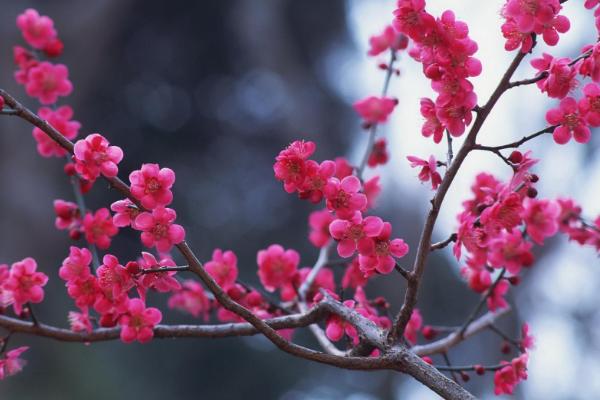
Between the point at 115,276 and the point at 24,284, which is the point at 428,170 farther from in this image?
the point at 24,284

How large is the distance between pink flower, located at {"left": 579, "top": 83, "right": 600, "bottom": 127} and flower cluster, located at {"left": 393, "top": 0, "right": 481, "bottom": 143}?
0.66 feet

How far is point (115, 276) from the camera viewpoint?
3.24ft

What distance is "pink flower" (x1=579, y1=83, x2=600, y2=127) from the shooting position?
1003 millimetres

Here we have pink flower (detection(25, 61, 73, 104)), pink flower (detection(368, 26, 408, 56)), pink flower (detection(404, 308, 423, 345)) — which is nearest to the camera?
pink flower (detection(404, 308, 423, 345))

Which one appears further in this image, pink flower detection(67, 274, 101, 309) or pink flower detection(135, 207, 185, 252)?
pink flower detection(67, 274, 101, 309)

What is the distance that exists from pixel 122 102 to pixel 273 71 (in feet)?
4.17

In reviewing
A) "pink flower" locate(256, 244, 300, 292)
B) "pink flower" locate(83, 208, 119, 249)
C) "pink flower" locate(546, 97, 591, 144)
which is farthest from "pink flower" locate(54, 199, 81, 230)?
"pink flower" locate(546, 97, 591, 144)

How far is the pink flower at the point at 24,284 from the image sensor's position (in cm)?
121

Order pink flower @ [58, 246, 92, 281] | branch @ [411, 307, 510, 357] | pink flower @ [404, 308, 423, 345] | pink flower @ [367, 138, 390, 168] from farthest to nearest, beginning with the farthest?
1. pink flower @ [367, 138, 390, 168]
2. pink flower @ [404, 308, 423, 345]
3. branch @ [411, 307, 510, 357]
4. pink flower @ [58, 246, 92, 281]

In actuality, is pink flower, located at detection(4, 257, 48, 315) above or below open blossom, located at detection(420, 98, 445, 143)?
below

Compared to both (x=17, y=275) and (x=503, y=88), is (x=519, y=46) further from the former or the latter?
(x=17, y=275)

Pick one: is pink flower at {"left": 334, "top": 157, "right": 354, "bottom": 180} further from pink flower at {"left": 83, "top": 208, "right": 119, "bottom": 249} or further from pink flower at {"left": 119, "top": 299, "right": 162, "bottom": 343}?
pink flower at {"left": 119, "top": 299, "right": 162, "bottom": 343}

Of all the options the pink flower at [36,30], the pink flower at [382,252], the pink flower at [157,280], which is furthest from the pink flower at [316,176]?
the pink flower at [36,30]

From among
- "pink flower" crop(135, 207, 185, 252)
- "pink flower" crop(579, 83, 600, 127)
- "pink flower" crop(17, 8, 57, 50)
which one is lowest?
"pink flower" crop(135, 207, 185, 252)
